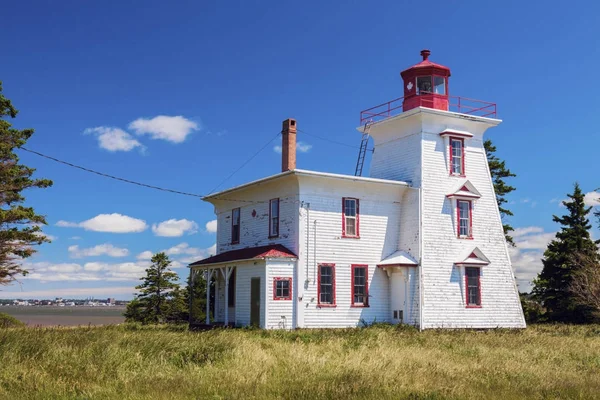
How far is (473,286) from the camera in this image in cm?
3006

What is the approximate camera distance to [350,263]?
28109mm

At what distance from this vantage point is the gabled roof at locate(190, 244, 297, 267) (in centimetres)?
2652

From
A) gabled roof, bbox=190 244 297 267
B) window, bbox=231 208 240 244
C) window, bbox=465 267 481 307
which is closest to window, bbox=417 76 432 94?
window, bbox=465 267 481 307

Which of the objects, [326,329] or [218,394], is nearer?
[218,394]

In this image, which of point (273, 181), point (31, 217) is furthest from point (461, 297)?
point (31, 217)

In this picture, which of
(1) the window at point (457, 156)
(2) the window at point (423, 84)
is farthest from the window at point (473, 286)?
(2) the window at point (423, 84)

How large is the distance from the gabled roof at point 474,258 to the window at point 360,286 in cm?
417

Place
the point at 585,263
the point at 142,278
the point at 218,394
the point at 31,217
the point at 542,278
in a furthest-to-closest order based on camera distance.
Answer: the point at 142,278
the point at 542,278
the point at 585,263
the point at 31,217
the point at 218,394

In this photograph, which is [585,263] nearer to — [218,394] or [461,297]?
[461,297]

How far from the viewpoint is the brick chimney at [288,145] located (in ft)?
97.0

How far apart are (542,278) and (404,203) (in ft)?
45.3

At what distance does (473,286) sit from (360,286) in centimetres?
537

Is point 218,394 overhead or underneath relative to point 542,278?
underneath

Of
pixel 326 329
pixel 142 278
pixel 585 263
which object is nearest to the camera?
pixel 326 329
